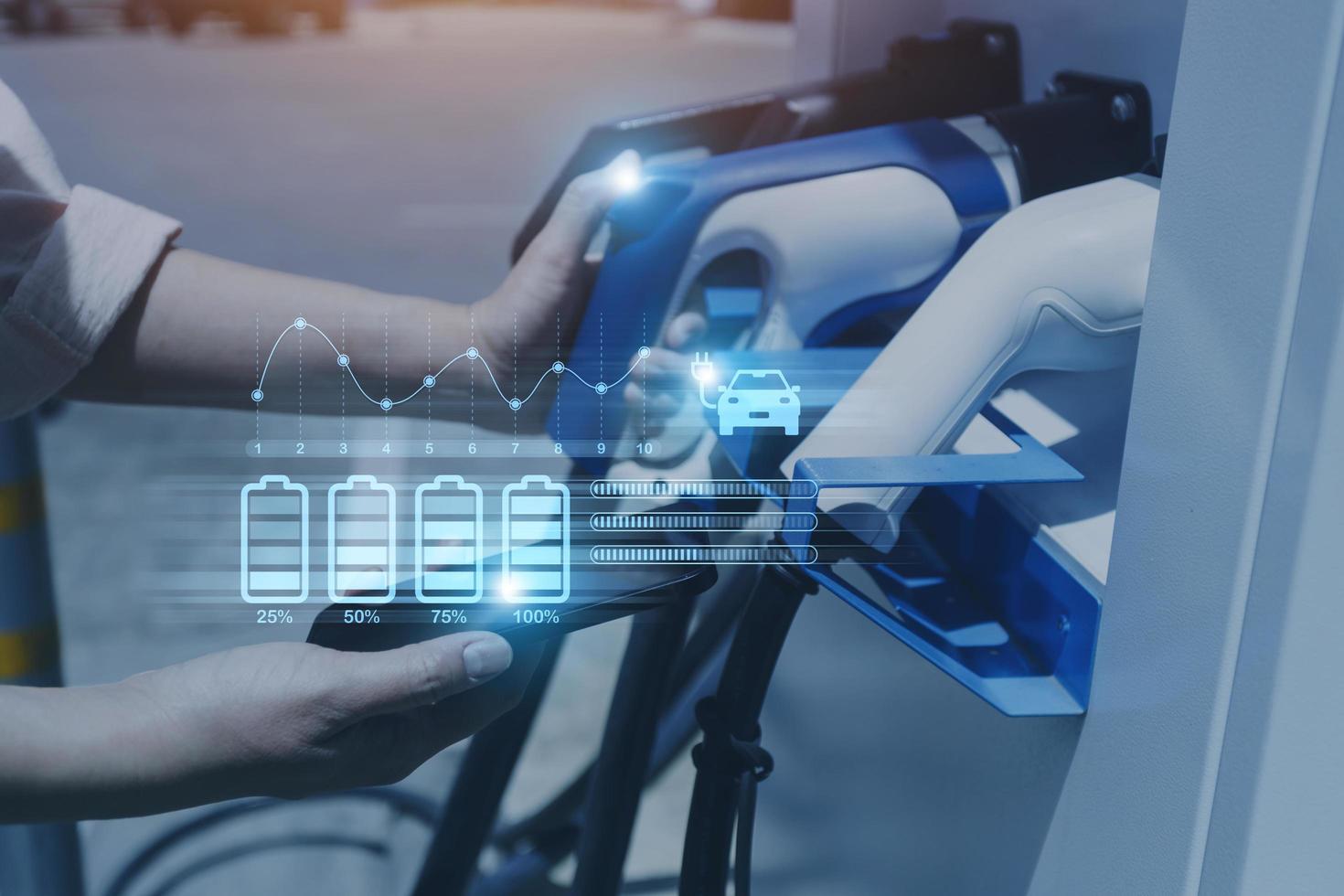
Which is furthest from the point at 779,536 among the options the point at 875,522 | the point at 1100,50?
the point at 1100,50

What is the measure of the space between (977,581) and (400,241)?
2.76m

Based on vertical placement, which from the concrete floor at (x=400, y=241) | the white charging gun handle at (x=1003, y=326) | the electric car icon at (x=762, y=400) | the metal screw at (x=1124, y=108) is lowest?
the concrete floor at (x=400, y=241)

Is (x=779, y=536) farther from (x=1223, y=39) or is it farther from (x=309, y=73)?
(x=309, y=73)

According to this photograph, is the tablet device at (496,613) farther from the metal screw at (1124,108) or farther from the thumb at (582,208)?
the metal screw at (1124,108)

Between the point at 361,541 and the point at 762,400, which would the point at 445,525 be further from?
the point at 762,400

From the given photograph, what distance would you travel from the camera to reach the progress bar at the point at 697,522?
436mm

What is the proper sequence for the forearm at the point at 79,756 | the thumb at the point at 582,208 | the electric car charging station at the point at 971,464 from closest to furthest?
1. the electric car charging station at the point at 971,464
2. the forearm at the point at 79,756
3. the thumb at the point at 582,208

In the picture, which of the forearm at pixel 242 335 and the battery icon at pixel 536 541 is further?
the forearm at pixel 242 335

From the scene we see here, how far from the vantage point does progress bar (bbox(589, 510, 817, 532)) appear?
1.43ft

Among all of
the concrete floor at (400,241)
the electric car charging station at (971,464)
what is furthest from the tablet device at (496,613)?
the concrete floor at (400,241)

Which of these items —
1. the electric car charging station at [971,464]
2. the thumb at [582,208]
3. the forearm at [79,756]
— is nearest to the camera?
the electric car charging station at [971,464]

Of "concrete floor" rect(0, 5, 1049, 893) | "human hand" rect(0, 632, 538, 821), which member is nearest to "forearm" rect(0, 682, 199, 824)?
"human hand" rect(0, 632, 538, 821)

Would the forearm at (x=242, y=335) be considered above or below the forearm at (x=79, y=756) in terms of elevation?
above

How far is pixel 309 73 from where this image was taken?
509 centimetres
